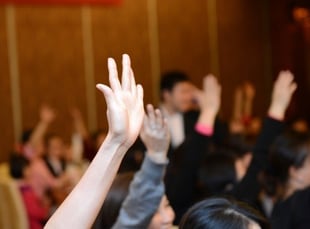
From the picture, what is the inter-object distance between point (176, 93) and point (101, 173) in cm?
346

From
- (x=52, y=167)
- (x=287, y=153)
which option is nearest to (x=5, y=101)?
(x=52, y=167)

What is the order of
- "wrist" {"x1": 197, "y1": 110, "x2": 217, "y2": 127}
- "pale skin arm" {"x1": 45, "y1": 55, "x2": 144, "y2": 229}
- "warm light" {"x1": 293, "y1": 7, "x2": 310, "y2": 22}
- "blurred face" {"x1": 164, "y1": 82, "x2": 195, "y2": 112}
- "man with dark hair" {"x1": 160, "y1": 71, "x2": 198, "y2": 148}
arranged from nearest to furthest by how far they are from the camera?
"pale skin arm" {"x1": 45, "y1": 55, "x2": 144, "y2": 229} < "wrist" {"x1": 197, "y1": 110, "x2": 217, "y2": 127} < "man with dark hair" {"x1": 160, "y1": 71, "x2": 198, "y2": 148} < "blurred face" {"x1": 164, "y1": 82, "x2": 195, "y2": 112} < "warm light" {"x1": 293, "y1": 7, "x2": 310, "y2": 22}

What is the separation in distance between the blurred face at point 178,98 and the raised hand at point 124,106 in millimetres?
3314

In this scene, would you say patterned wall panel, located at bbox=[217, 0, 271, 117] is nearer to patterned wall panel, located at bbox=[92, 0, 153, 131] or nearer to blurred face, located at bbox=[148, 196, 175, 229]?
patterned wall panel, located at bbox=[92, 0, 153, 131]

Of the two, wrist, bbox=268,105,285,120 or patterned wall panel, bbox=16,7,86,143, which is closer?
wrist, bbox=268,105,285,120

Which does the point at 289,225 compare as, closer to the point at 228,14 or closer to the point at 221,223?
the point at 221,223

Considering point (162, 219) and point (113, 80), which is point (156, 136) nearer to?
point (162, 219)

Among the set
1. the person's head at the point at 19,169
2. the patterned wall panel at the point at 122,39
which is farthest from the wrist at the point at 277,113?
the patterned wall panel at the point at 122,39

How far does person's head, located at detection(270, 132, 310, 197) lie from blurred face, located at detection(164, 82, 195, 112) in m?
1.77

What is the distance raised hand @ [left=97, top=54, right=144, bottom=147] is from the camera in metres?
1.32

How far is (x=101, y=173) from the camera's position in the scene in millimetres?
1337

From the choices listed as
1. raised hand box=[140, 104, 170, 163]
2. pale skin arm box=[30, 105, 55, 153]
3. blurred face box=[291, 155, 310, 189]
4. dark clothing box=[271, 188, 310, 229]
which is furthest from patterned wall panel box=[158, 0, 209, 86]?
raised hand box=[140, 104, 170, 163]

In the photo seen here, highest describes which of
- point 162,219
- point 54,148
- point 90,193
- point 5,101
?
point 90,193

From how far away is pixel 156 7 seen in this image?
27.8 ft
